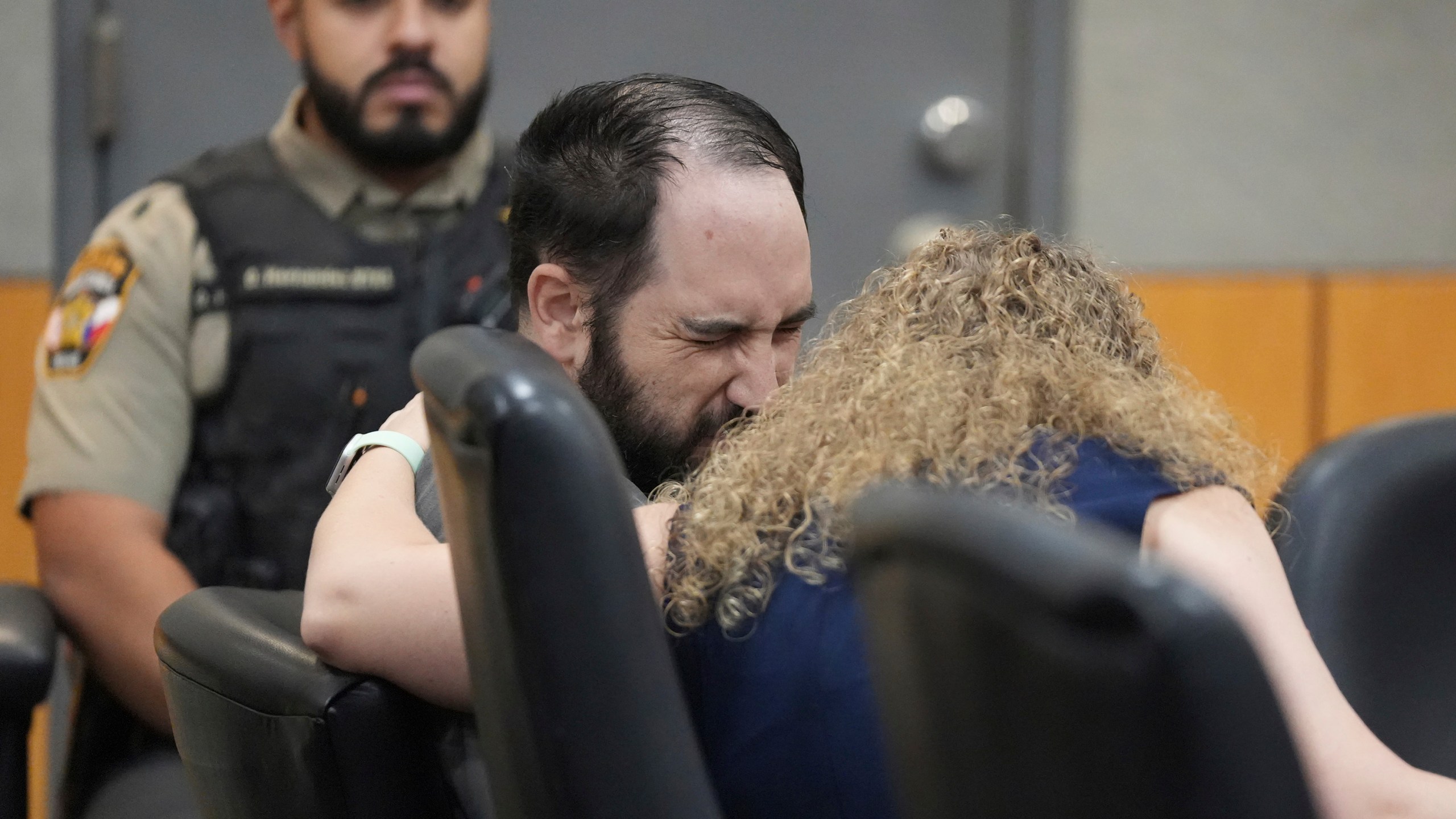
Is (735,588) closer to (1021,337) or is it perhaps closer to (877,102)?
(1021,337)

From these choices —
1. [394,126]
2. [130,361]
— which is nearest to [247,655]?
[130,361]

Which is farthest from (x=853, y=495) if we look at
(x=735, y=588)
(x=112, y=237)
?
(x=112, y=237)

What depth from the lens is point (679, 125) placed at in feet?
3.74

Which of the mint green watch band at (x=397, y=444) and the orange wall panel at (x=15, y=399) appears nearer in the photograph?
the mint green watch band at (x=397, y=444)

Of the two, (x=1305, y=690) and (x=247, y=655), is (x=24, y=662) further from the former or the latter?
(x=1305, y=690)

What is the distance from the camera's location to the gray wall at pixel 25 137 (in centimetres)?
187

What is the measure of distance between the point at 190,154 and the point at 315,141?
353 millimetres

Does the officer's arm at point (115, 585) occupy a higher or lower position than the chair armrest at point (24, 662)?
lower

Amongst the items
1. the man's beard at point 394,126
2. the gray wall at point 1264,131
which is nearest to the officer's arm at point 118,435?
the man's beard at point 394,126

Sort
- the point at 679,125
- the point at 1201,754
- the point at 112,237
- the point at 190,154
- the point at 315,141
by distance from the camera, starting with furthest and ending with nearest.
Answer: the point at 190,154, the point at 315,141, the point at 112,237, the point at 679,125, the point at 1201,754

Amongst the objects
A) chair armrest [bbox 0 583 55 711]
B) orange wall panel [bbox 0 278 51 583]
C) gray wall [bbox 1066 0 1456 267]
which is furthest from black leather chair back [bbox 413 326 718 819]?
gray wall [bbox 1066 0 1456 267]

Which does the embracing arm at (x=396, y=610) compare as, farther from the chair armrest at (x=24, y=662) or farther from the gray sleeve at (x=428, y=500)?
the chair armrest at (x=24, y=662)

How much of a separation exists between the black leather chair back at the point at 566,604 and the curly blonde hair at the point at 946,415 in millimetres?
129

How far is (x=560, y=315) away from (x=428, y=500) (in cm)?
30
